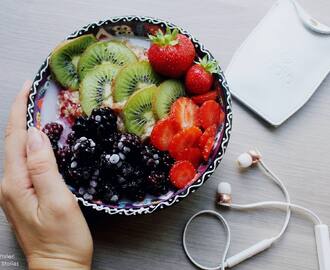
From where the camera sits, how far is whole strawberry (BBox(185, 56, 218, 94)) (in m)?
0.99

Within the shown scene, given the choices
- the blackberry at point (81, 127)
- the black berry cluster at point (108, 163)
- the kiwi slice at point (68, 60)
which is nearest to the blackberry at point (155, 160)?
the black berry cluster at point (108, 163)

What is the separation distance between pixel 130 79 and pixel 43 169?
0.83ft

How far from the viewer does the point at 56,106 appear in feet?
3.41

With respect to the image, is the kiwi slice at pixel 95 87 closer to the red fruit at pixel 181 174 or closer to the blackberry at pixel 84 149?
the blackberry at pixel 84 149

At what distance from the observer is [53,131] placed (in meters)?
1.00

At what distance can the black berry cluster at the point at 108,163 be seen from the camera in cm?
94

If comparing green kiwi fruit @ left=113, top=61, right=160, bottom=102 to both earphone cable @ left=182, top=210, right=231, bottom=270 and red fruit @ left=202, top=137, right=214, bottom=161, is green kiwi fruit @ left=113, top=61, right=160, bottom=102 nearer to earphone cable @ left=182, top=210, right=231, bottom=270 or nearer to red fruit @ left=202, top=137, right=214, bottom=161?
red fruit @ left=202, top=137, right=214, bottom=161

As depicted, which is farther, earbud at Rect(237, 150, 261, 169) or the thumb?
earbud at Rect(237, 150, 261, 169)

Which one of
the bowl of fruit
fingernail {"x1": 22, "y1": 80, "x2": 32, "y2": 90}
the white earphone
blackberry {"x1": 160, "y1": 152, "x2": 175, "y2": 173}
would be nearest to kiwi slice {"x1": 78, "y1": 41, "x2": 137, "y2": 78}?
the bowl of fruit

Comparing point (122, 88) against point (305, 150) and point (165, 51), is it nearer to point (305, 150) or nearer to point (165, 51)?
point (165, 51)

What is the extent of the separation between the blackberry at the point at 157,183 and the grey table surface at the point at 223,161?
0.34 feet

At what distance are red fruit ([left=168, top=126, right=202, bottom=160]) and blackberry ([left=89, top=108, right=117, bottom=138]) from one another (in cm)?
12

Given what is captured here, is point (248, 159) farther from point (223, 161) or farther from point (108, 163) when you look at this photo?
point (108, 163)

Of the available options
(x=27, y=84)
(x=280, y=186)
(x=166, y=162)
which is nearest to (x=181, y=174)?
(x=166, y=162)
